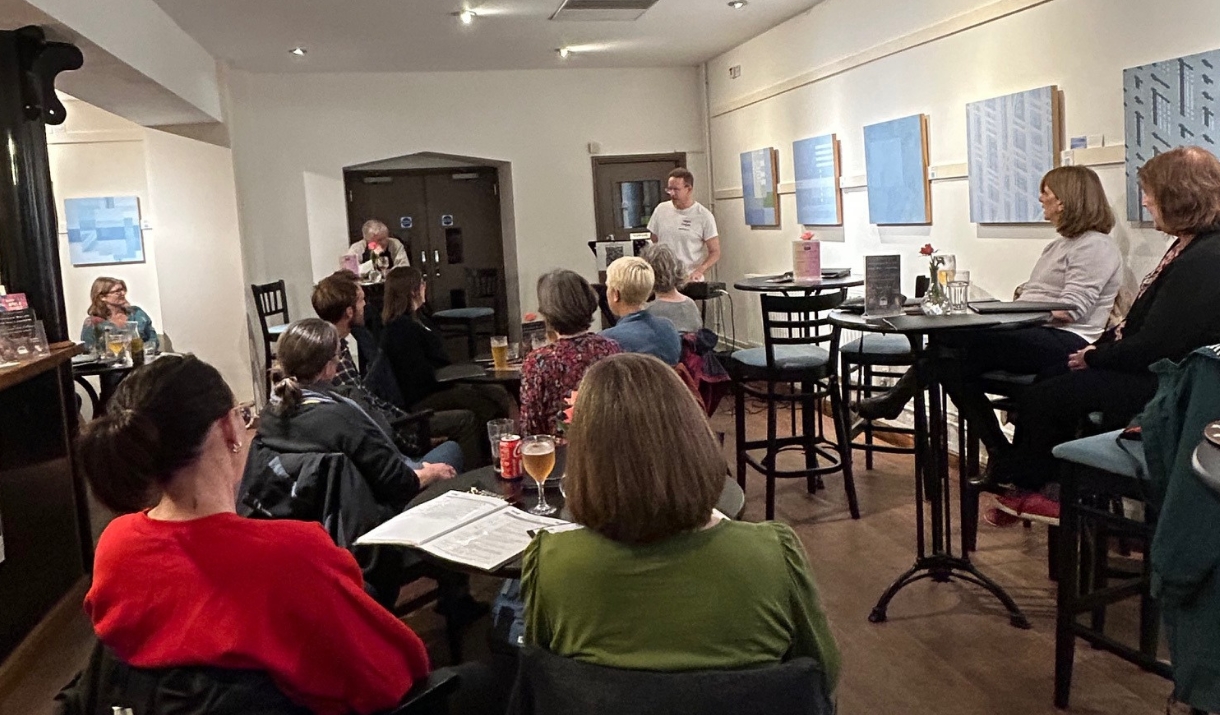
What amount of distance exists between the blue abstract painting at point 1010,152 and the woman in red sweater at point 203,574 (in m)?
3.95

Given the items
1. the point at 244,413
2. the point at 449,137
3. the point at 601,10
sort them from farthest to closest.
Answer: the point at 449,137
the point at 601,10
the point at 244,413

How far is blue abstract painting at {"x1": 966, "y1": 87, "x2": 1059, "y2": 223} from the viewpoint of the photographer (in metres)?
4.42

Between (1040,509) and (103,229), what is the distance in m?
7.33

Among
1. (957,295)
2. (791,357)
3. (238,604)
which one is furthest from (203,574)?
(791,357)

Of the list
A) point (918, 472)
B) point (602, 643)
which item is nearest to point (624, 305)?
point (918, 472)

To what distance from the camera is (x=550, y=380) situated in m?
3.01

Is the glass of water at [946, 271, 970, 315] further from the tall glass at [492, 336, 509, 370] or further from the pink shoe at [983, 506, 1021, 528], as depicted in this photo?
the tall glass at [492, 336, 509, 370]

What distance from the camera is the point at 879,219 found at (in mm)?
5934

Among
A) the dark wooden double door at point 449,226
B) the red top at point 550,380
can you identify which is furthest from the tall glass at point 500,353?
the dark wooden double door at point 449,226

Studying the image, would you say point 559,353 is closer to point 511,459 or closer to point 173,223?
point 511,459

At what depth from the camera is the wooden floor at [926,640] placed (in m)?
2.73

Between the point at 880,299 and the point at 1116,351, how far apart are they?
75cm

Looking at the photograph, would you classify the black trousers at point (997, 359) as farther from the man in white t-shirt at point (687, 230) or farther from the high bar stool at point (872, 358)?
the man in white t-shirt at point (687, 230)

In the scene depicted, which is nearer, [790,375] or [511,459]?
[511,459]
